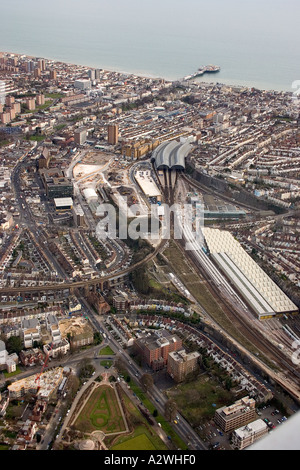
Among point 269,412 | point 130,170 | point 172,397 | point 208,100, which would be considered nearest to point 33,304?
point 172,397

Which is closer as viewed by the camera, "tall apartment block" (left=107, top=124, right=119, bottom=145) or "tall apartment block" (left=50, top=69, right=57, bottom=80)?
"tall apartment block" (left=107, top=124, right=119, bottom=145)

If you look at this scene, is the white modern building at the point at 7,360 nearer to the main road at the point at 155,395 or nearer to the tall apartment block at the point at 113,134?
the main road at the point at 155,395

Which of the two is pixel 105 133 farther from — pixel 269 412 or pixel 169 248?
pixel 269 412

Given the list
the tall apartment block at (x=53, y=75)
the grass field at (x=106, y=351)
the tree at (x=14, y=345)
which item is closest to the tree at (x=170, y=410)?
the grass field at (x=106, y=351)

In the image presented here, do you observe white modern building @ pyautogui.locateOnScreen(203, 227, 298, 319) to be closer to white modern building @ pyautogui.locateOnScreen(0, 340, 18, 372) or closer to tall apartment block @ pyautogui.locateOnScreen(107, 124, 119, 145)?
white modern building @ pyautogui.locateOnScreen(0, 340, 18, 372)

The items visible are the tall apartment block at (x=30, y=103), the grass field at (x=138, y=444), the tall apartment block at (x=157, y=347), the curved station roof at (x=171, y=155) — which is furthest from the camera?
the tall apartment block at (x=30, y=103)

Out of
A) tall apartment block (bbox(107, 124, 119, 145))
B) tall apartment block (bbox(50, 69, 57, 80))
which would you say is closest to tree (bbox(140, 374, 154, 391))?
tall apartment block (bbox(107, 124, 119, 145))
